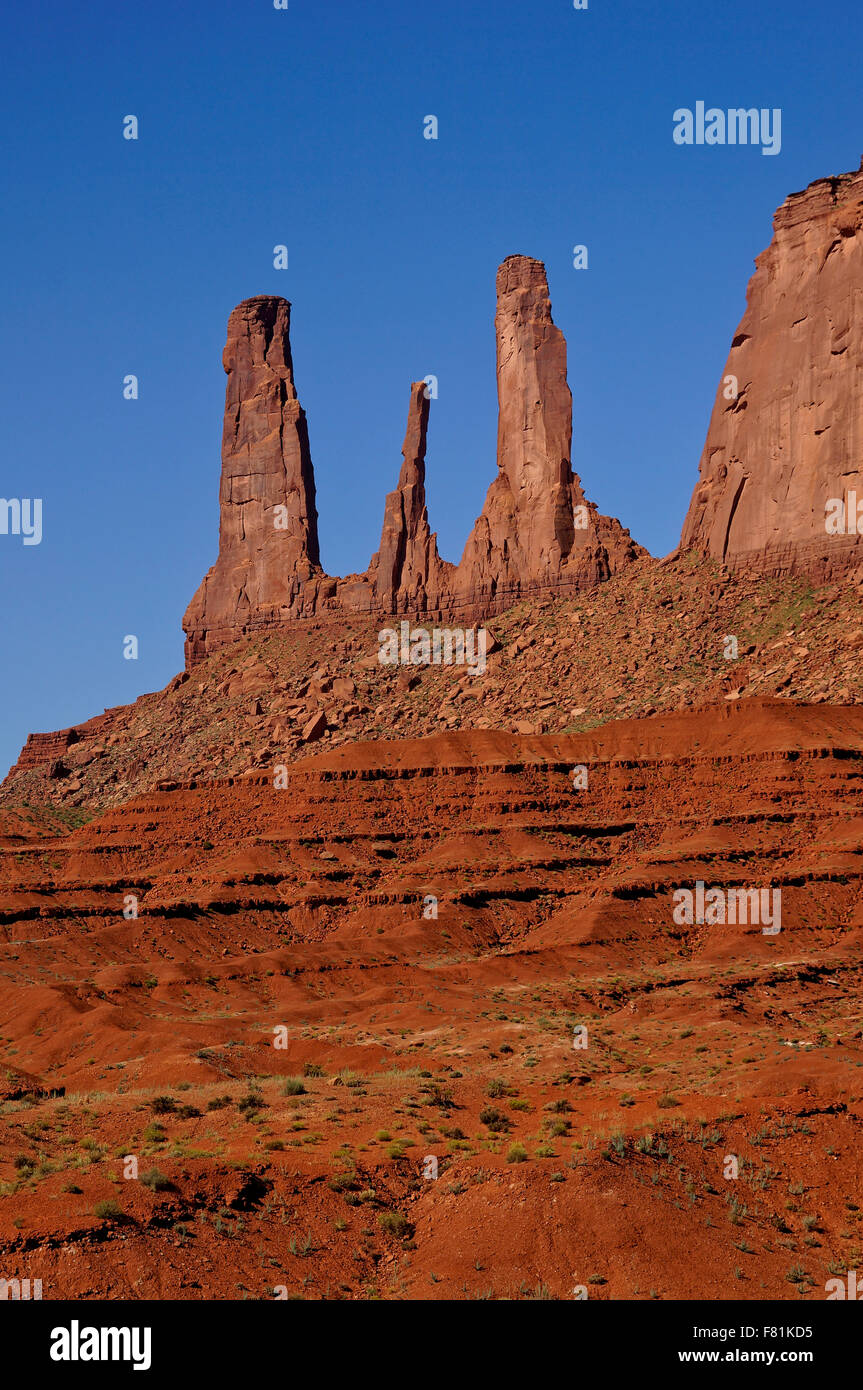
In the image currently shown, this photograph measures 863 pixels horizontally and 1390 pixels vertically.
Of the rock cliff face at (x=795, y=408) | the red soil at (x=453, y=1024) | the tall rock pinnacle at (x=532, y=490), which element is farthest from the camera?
the tall rock pinnacle at (x=532, y=490)

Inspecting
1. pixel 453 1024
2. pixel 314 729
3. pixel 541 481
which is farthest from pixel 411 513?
pixel 453 1024

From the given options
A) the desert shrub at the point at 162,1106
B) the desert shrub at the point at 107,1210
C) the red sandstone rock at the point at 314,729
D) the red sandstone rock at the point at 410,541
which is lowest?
the desert shrub at the point at 107,1210

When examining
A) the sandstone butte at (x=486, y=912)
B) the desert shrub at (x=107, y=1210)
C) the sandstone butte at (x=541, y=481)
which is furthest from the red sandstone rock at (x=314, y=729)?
the desert shrub at (x=107, y=1210)

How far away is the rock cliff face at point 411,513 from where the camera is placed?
11956cm

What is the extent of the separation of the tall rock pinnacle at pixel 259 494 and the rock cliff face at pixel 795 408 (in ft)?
135

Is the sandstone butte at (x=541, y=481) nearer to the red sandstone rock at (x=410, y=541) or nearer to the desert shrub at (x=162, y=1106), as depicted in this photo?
the red sandstone rock at (x=410, y=541)

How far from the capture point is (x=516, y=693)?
10306cm

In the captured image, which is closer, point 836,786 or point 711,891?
point 711,891

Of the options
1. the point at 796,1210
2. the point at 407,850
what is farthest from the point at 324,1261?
the point at 407,850

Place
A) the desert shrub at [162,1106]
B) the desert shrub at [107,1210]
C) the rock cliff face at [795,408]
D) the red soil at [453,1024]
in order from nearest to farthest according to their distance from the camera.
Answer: the desert shrub at [107,1210], the red soil at [453,1024], the desert shrub at [162,1106], the rock cliff face at [795,408]

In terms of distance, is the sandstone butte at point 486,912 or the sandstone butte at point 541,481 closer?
the sandstone butte at point 486,912

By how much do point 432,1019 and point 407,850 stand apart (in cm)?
2575

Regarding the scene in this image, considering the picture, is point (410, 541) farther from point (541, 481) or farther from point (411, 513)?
point (541, 481)
